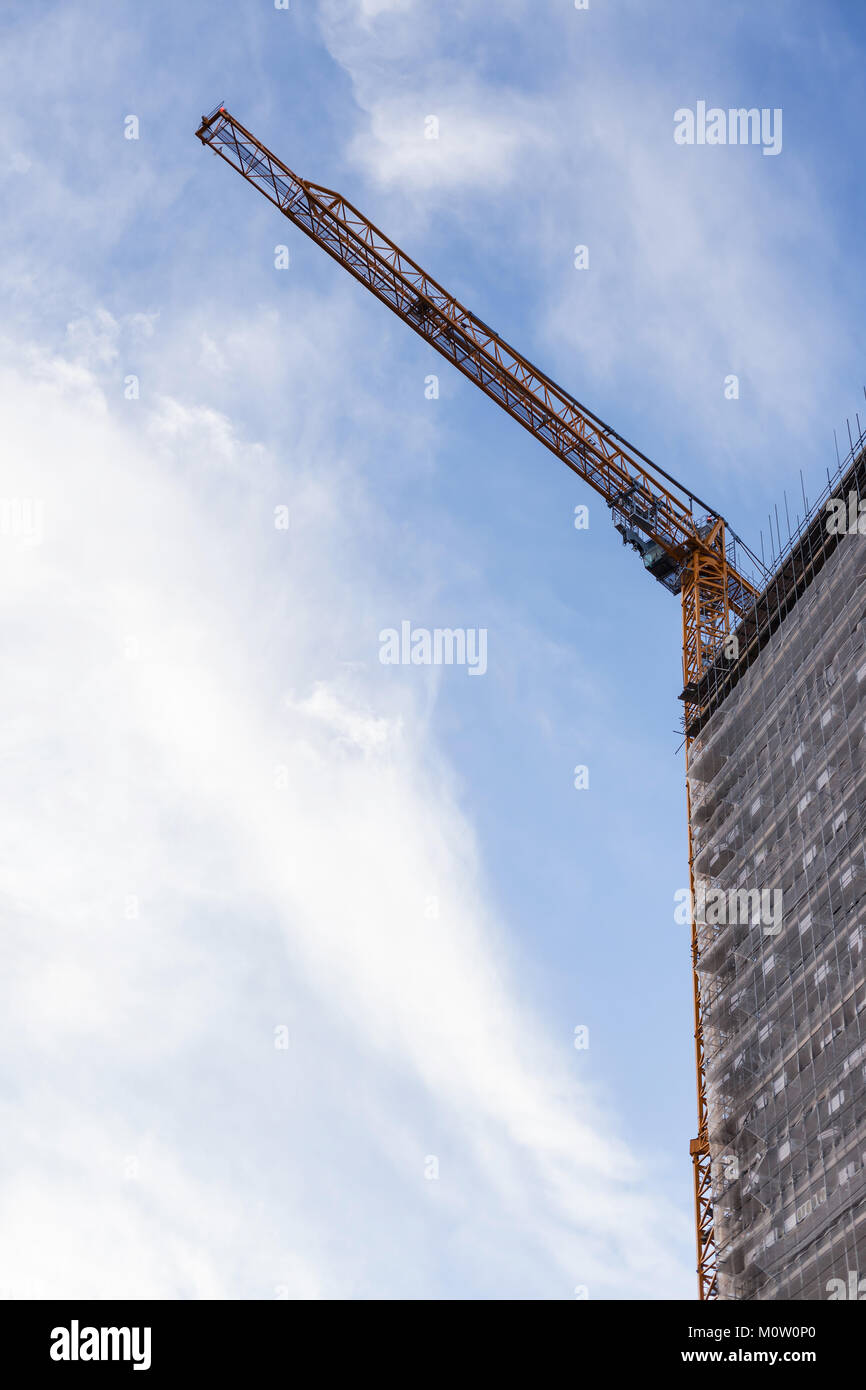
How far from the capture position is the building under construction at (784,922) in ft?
176

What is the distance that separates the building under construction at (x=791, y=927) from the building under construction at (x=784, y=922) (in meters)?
0.08

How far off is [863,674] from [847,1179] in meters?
17.9

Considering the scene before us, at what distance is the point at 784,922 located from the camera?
6069 cm

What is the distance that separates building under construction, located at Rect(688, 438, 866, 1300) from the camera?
53.3 metres

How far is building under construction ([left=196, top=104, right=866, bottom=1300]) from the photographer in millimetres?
53562

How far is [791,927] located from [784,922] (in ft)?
2.02

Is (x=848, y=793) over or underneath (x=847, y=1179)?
over

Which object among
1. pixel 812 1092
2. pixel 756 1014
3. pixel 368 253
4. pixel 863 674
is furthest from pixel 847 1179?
pixel 368 253

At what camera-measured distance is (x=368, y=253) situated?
3585 inches

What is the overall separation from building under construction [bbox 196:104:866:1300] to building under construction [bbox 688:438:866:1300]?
79mm

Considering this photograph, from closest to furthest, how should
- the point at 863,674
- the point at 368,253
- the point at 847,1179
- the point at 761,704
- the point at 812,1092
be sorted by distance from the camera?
the point at 847,1179 → the point at 812,1092 → the point at 863,674 → the point at 761,704 → the point at 368,253
